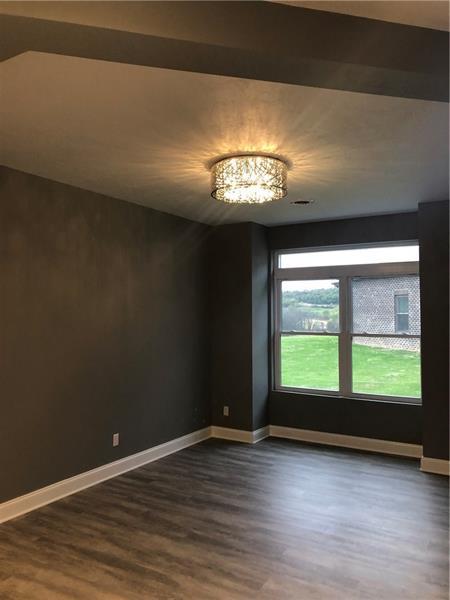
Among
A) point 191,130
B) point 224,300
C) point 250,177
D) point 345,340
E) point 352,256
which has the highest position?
point 191,130

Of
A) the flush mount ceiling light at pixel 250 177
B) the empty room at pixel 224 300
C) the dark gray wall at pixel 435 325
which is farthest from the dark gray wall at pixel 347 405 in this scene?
the flush mount ceiling light at pixel 250 177

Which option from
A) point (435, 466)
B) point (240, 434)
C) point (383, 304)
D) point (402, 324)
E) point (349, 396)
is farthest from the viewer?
point (240, 434)

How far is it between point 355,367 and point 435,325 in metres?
1.11

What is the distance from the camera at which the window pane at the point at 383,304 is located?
4898mm

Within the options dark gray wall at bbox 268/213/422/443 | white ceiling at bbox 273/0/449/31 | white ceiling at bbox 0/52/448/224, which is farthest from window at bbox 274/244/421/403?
white ceiling at bbox 273/0/449/31

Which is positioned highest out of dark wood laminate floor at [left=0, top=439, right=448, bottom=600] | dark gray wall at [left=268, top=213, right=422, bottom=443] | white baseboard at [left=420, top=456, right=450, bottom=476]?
dark gray wall at [left=268, top=213, right=422, bottom=443]

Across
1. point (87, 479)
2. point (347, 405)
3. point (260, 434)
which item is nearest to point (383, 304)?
point (347, 405)

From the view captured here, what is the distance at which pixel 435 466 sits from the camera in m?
4.32

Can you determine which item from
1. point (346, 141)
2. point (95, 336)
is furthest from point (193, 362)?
point (346, 141)

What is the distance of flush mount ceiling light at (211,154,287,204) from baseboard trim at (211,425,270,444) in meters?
→ 3.03

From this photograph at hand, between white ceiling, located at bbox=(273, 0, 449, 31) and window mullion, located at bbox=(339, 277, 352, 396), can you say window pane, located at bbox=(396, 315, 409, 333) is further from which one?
white ceiling, located at bbox=(273, 0, 449, 31)

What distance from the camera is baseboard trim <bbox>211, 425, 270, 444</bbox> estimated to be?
5.29 meters

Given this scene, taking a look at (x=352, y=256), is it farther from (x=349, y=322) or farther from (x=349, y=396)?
(x=349, y=396)

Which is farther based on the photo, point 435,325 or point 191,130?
point 435,325
